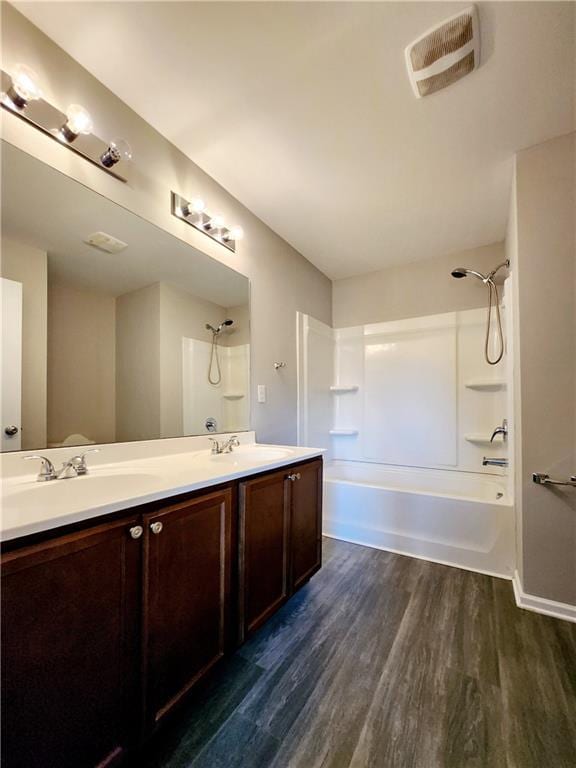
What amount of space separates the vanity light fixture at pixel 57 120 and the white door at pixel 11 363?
0.60 m

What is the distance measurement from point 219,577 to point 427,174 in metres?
2.40

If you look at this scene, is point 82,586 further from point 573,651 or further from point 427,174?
point 427,174

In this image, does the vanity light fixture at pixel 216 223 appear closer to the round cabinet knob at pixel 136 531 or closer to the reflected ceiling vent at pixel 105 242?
the reflected ceiling vent at pixel 105 242

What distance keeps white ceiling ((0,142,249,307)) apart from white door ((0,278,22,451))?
0.63 feet

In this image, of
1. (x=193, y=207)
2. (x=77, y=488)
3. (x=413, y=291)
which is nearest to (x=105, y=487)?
(x=77, y=488)

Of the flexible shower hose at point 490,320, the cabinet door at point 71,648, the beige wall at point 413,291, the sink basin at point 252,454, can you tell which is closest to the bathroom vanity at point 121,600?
the cabinet door at point 71,648

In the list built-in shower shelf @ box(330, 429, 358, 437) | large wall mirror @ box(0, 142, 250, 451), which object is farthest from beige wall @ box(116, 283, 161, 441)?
built-in shower shelf @ box(330, 429, 358, 437)

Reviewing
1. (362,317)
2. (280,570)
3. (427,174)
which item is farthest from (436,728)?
(362,317)

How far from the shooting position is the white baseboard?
62.8 inches

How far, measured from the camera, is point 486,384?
266 centimetres

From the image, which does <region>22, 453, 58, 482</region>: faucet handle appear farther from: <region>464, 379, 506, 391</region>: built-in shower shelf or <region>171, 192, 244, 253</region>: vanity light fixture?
<region>464, 379, 506, 391</region>: built-in shower shelf

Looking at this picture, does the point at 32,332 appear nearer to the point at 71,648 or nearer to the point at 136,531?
the point at 136,531

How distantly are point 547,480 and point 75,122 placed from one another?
2.68 meters

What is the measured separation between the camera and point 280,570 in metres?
1.48
